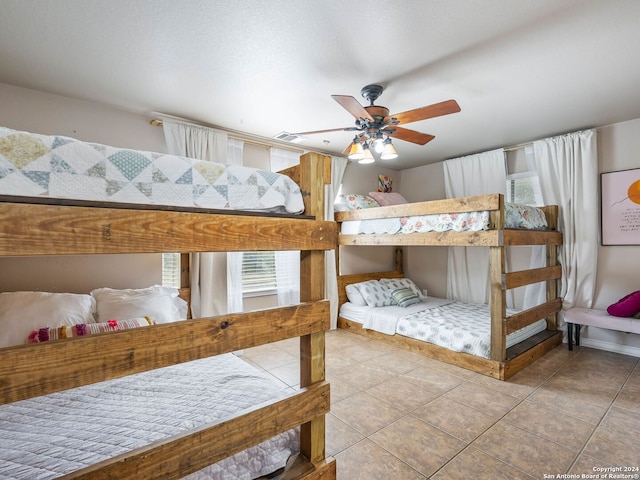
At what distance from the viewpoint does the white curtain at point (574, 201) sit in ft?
10.9

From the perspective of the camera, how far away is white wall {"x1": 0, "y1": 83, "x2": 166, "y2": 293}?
2422 millimetres

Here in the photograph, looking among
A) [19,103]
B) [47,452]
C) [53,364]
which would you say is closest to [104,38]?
[19,103]

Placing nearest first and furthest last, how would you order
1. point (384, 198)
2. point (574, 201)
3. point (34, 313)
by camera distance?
point (34, 313) < point (574, 201) < point (384, 198)

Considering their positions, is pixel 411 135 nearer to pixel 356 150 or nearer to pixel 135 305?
pixel 356 150

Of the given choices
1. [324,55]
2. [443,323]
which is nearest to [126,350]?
[324,55]

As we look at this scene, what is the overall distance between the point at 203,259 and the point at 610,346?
4353 mm

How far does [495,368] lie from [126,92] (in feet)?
12.7

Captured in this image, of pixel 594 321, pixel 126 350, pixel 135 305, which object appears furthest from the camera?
pixel 594 321

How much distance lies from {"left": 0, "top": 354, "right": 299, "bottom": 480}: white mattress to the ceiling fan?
6.05ft

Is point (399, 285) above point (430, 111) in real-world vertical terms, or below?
below

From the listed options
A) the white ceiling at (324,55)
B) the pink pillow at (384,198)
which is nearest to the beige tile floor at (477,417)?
the pink pillow at (384,198)

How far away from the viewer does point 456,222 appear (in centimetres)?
286

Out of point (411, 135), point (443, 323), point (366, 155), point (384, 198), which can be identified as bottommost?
point (443, 323)

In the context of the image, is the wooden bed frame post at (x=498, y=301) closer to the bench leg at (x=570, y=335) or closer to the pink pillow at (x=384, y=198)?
the bench leg at (x=570, y=335)
